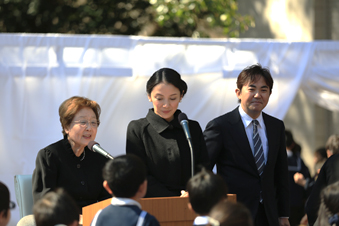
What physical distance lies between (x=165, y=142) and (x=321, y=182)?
1082mm

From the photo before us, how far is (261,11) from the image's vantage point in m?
9.04

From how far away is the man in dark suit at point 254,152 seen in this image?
348 cm

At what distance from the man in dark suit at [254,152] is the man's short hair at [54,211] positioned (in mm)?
1397

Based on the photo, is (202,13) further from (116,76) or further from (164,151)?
(164,151)

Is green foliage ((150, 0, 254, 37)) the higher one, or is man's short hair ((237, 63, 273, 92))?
green foliage ((150, 0, 254, 37))

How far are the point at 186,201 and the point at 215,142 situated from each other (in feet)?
3.02

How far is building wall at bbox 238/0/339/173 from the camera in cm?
851

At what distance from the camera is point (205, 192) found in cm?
249

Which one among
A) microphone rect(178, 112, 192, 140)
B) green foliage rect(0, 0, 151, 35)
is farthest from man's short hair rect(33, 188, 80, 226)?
green foliage rect(0, 0, 151, 35)

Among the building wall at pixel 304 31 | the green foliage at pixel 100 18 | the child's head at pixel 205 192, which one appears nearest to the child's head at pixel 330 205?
the child's head at pixel 205 192

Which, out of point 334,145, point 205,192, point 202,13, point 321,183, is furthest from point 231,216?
point 202,13

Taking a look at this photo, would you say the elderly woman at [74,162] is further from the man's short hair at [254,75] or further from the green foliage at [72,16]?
the green foliage at [72,16]

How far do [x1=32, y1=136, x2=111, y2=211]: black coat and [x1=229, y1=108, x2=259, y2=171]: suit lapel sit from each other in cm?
98

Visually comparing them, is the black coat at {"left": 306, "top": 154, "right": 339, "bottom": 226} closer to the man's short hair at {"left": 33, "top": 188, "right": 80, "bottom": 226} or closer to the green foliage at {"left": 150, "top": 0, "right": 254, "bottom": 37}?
the man's short hair at {"left": 33, "top": 188, "right": 80, "bottom": 226}
